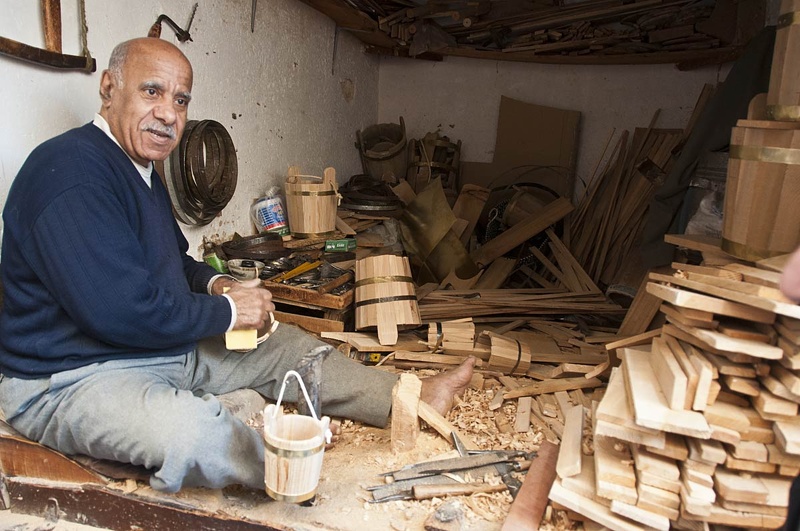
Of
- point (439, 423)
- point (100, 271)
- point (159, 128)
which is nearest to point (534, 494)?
point (439, 423)

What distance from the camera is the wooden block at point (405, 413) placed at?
8.31ft

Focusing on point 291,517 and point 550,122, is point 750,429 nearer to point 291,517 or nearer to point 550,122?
point 291,517

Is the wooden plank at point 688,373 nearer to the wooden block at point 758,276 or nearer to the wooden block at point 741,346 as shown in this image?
the wooden block at point 741,346

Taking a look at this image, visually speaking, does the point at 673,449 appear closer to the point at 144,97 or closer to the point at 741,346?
the point at 741,346

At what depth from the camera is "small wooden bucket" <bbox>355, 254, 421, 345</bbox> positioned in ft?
12.2

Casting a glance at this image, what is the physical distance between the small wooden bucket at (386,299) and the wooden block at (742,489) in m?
2.14

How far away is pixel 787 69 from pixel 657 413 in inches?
61.4

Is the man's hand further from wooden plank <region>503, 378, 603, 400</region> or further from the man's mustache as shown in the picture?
wooden plank <region>503, 378, 603, 400</region>

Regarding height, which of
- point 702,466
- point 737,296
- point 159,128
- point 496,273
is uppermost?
point 159,128

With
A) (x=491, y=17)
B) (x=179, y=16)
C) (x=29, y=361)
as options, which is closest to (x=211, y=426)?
(x=29, y=361)

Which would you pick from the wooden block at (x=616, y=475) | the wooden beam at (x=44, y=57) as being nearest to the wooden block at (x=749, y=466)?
the wooden block at (x=616, y=475)

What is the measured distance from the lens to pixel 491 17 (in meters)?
6.38

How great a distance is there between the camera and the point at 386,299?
374 cm

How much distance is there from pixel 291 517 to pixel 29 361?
120cm
